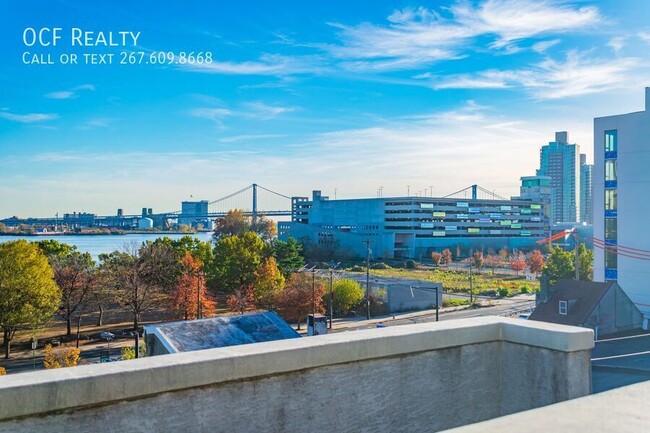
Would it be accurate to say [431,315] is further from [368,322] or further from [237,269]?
[237,269]

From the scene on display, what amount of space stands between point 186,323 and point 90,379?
9175 mm

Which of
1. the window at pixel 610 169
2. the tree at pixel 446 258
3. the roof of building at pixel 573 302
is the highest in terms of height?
the window at pixel 610 169

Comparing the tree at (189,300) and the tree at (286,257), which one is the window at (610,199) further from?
the tree at (286,257)

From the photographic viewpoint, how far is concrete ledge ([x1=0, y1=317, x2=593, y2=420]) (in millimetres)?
3307

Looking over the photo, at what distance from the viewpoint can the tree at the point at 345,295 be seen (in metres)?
45.5

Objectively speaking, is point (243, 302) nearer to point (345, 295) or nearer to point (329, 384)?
point (345, 295)

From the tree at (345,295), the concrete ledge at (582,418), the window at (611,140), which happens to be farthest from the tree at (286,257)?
the concrete ledge at (582,418)

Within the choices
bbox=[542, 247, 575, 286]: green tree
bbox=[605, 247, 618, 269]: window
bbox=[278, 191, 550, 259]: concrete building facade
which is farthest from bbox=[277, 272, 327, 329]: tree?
bbox=[278, 191, 550, 259]: concrete building facade

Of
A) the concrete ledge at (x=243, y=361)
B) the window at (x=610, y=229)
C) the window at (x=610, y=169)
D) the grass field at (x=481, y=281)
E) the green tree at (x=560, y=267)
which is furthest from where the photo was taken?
the grass field at (x=481, y=281)

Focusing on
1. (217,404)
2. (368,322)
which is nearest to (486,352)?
(217,404)

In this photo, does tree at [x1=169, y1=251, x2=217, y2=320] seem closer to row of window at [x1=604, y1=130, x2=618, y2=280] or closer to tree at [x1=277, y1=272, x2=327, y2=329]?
tree at [x1=277, y1=272, x2=327, y2=329]

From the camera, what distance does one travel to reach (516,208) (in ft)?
414

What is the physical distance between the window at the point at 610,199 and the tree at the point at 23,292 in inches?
1357

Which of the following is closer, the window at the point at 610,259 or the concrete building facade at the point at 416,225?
the window at the point at 610,259
